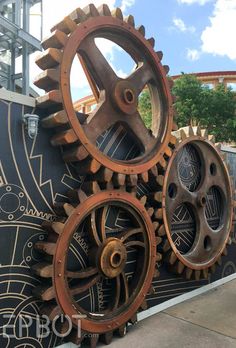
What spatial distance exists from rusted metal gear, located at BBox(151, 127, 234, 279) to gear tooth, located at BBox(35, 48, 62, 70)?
188 centimetres

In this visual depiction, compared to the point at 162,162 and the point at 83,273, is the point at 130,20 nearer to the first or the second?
the point at 162,162

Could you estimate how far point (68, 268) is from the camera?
3119mm

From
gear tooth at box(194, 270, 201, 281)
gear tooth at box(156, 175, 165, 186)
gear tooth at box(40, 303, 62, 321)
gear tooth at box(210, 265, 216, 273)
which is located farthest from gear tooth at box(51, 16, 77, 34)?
gear tooth at box(210, 265, 216, 273)

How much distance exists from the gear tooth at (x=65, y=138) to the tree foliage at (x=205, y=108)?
583 inches

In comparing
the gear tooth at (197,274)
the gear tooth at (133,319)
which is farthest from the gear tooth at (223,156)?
the gear tooth at (133,319)

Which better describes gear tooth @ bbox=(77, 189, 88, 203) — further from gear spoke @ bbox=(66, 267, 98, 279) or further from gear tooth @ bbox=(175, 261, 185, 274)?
gear tooth @ bbox=(175, 261, 185, 274)

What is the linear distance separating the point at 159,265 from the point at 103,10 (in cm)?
302

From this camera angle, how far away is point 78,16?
314cm

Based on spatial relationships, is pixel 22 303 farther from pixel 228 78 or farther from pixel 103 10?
pixel 228 78

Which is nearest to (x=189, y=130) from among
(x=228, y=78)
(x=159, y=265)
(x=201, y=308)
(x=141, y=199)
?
(x=141, y=199)

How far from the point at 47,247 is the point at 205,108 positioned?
1610cm

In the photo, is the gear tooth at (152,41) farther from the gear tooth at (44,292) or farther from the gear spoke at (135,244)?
the gear tooth at (44,292)

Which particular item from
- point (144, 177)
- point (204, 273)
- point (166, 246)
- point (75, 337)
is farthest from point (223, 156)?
point (75, 337)

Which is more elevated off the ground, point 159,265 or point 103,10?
point 103,10
